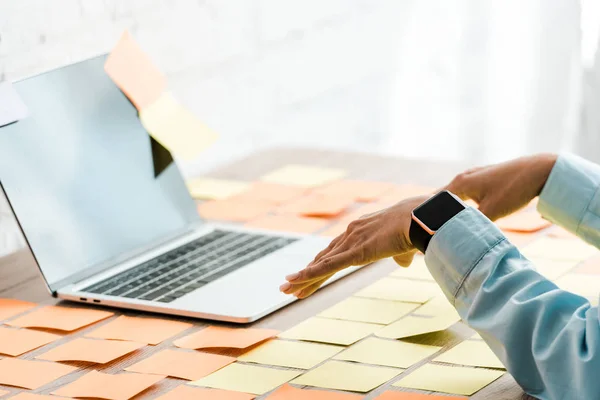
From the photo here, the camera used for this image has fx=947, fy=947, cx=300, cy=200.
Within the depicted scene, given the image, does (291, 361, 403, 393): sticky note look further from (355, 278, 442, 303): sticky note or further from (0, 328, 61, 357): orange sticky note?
(0, 328, 61, 357): orange sticky note

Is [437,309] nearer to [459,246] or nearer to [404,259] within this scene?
[404,259]

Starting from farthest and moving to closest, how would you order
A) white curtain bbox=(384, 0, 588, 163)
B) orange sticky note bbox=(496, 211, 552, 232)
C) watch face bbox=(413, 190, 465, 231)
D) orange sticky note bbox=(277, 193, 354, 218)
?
white curtain bbox=(384, 0, 588, 163), orange sticky note bbox=(277, 193, 354, 218), orange sticky note bbox=(496, 211, 552, 232), watch face bbox=(413, 190, 465, 231)

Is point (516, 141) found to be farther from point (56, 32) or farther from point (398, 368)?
point (398, 368)

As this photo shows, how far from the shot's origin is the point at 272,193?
1494 millimetres

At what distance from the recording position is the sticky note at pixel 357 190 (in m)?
1.45

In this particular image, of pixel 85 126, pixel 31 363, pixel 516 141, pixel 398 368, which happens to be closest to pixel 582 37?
pixel 516 141

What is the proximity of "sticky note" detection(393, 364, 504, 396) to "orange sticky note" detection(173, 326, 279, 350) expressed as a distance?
A: 177 mm

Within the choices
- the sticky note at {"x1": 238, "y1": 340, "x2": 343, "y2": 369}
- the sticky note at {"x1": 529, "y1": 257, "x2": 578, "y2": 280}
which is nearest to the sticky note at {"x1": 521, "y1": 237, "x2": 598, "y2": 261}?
the sticky note at {"x1": 529, "y1": 257, "x2": 578, "y2": 280}

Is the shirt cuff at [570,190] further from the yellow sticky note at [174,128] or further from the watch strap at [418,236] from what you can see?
the yellow sticky note at [174,128]

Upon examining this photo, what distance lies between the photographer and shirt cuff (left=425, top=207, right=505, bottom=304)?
33.9 inches

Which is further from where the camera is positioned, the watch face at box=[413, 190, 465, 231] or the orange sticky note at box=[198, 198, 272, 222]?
the orange sticky note at box=[198, 198, 272, 222]

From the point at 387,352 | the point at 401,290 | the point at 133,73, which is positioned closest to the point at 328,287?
the point at 401,290

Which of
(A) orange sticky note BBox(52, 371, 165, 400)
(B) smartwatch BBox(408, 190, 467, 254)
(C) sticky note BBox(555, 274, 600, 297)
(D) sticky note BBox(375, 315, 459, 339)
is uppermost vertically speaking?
(B) smartwatch BBox(408, 190, 467, 254)

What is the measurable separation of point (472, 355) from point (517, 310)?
12 centimetres
